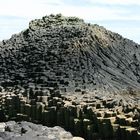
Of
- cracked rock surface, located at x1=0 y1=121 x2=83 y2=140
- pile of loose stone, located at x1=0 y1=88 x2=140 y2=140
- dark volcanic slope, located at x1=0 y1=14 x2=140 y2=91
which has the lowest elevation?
cracked rock surface, located at x1=0 y1=121 x2=83 y2=140

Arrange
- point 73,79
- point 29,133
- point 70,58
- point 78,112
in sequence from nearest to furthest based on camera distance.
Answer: point 29,133 < point 78,112 < point 73,79 < point 70,58

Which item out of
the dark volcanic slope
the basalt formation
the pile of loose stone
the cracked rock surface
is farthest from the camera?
the dark volcanic slope

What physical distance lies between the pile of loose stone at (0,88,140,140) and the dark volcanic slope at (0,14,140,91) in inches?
109

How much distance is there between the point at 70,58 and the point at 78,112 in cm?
Answer: 1212

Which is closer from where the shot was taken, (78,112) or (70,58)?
(78,112)

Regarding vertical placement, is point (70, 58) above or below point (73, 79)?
above

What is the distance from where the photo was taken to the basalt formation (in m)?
17.3

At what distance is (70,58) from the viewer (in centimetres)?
3036

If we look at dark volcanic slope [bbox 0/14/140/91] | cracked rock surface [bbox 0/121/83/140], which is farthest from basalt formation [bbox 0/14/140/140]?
cracked rock surface [bbox 0/121/83/140]

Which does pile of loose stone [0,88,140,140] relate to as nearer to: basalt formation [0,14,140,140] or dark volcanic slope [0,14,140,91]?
basalt formation [0,14,140,140]

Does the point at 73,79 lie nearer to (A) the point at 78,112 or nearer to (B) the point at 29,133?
(A) the point at 78,112

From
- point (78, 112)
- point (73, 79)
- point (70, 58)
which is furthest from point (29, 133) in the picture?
point (70, 58)

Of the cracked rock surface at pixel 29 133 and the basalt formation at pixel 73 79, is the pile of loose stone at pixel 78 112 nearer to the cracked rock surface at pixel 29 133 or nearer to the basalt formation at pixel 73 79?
the basalt formation at pixel 73 79

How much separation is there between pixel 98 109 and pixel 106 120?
1.71m
